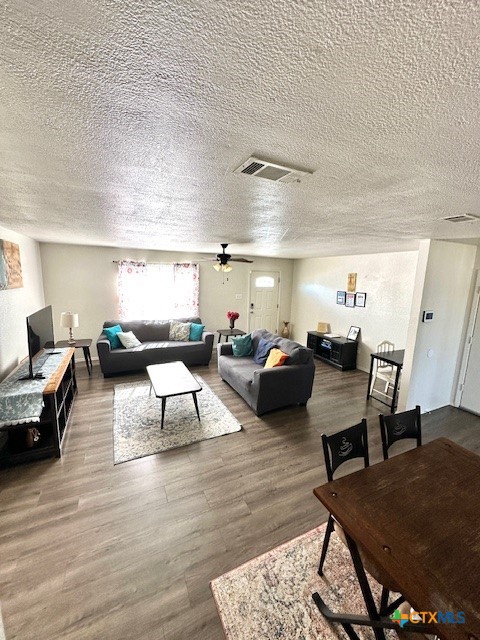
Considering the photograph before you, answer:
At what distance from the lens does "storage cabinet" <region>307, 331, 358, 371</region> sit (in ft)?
17.3

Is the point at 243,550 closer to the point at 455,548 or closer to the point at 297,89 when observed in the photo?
the point at 455,548

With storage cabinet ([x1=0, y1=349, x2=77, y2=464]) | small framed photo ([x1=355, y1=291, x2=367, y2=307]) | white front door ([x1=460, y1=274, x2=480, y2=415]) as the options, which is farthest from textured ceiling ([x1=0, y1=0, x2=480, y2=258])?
small framed photo ([x1=355, y1=291, x2=367, y2=307])

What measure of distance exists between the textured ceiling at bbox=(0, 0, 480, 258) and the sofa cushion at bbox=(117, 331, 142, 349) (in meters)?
3.42

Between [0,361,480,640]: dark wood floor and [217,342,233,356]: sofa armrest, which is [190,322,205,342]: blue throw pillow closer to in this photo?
[217,342,233,356]: sofa armrest

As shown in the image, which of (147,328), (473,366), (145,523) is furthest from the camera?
(147,328)

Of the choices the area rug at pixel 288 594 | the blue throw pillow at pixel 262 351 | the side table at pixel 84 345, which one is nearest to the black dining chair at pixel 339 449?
the area rug at pixel 288 594

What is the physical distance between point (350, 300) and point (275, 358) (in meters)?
2.66

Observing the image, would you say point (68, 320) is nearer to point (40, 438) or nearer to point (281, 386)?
point (40, 438)

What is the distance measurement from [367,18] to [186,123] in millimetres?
597

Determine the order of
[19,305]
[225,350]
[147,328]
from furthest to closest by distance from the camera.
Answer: [147,328] → [225,350] → [19,305]

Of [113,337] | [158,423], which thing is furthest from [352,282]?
[113,337]

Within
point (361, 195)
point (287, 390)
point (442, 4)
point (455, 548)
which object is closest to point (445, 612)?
point (455, 548)

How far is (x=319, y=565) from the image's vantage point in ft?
5.57

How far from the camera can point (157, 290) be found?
5.77 meters
